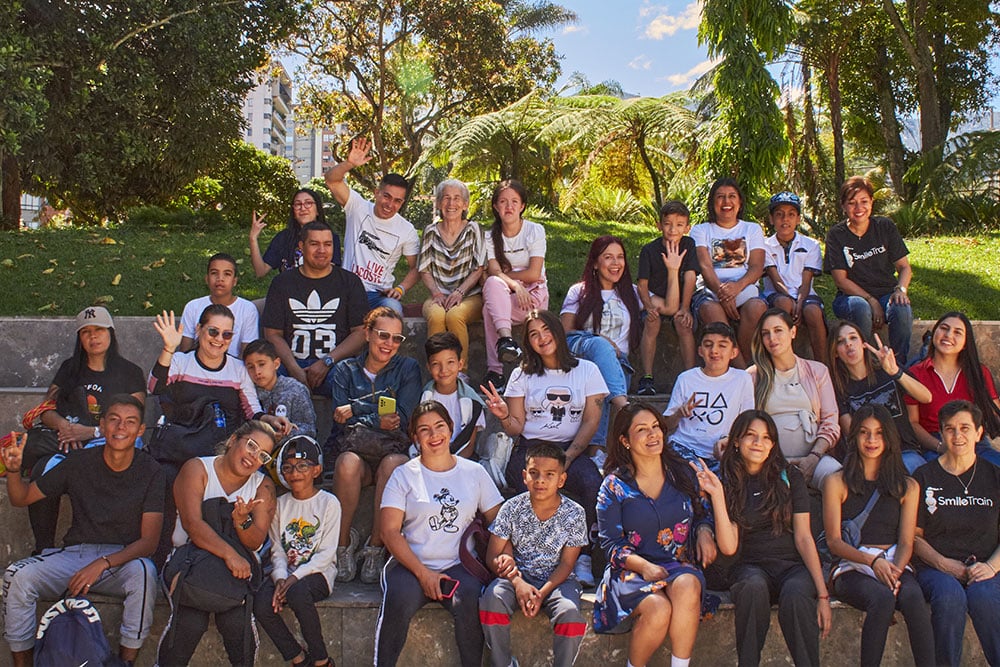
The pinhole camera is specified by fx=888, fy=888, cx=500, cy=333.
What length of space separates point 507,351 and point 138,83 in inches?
303

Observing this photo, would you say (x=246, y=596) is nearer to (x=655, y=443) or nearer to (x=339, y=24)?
(x=655, y=443)

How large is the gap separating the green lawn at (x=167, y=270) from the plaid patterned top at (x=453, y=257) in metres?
1.76

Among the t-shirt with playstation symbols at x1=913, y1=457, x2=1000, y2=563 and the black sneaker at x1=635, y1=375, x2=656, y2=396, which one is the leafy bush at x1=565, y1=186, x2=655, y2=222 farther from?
the t-shirt with playstation symbols at x1=913, y1=457, x2=1000, y2=563

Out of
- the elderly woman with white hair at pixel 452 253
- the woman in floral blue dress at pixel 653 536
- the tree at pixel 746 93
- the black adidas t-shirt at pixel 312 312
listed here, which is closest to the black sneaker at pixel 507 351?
the elderly woman with white hair at pixel 452 253

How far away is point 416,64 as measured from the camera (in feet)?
67.4

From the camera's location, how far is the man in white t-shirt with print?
244 inches

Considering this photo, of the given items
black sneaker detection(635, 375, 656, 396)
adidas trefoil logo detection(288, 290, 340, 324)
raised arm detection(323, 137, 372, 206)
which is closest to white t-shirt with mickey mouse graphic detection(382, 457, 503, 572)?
adidas trefoil logo detection(288, 290, 340, 324)

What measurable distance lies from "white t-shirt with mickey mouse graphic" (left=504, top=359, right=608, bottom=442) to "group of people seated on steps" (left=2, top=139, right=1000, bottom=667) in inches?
0.5

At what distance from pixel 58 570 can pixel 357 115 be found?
19682 millimetres

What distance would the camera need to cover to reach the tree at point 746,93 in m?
10.2

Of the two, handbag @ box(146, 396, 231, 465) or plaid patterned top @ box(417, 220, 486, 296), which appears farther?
plaid patterned top @ box(417, 220, 486, 296)

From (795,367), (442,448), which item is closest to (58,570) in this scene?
(442,448)

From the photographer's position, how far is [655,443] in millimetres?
4199

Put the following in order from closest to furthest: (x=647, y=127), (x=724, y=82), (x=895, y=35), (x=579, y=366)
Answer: (x=579, y=366), (x=724, y=82), (x=647, y=127), (x=895, y=35)
